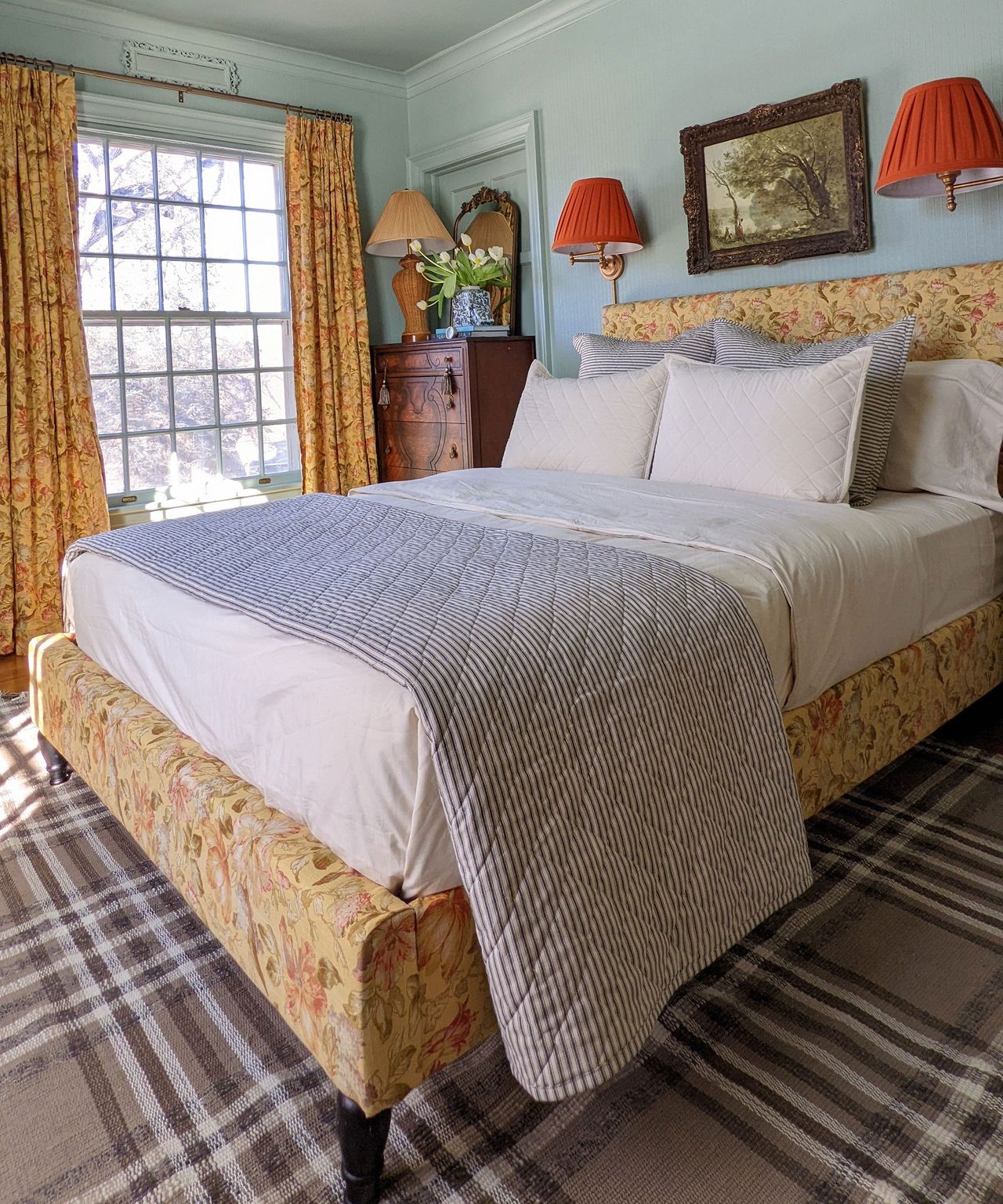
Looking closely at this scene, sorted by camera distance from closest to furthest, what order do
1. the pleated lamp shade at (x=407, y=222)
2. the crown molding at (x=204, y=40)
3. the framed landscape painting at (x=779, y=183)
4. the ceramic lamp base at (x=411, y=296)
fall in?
the framed landscape painting at (x=779, y=183)
the crown molding at (x=204, y=40)
the pleated lamp shade at (x=407, y=222)
the ceramic lamp base at (x=411, y=296)

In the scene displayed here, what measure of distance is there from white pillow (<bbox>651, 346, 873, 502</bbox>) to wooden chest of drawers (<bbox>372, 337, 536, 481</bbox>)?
143 cm

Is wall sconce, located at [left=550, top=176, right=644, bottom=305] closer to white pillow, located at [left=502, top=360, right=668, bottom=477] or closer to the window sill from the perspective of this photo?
white pillow, located at [left=502, top=360, right=668, bottom=477]

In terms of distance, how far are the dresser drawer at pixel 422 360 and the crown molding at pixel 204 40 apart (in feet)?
4.52

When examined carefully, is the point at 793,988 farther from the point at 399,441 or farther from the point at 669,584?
the point at 399,441

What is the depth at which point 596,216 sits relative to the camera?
3432 millimetres

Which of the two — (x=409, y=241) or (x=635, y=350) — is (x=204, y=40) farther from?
(x=635, y=350)

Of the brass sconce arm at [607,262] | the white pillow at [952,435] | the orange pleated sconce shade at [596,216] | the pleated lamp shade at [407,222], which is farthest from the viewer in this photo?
the pleated lamp shade at [407,222]

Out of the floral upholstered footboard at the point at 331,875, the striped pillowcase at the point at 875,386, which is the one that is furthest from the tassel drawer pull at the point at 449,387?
the floral upholstered footboard at the point at 331,875

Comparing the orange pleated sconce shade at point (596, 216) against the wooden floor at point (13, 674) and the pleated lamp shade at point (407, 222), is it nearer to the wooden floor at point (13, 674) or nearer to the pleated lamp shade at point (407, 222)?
the pleated lamp shade at point (407, 222)

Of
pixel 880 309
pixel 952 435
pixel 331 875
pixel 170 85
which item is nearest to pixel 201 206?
pixel 170 85

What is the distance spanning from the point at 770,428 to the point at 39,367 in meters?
2.90

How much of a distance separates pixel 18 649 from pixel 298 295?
2034 millimetres

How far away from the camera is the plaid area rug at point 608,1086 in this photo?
1210 millimetres

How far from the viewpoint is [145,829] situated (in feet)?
5.64
